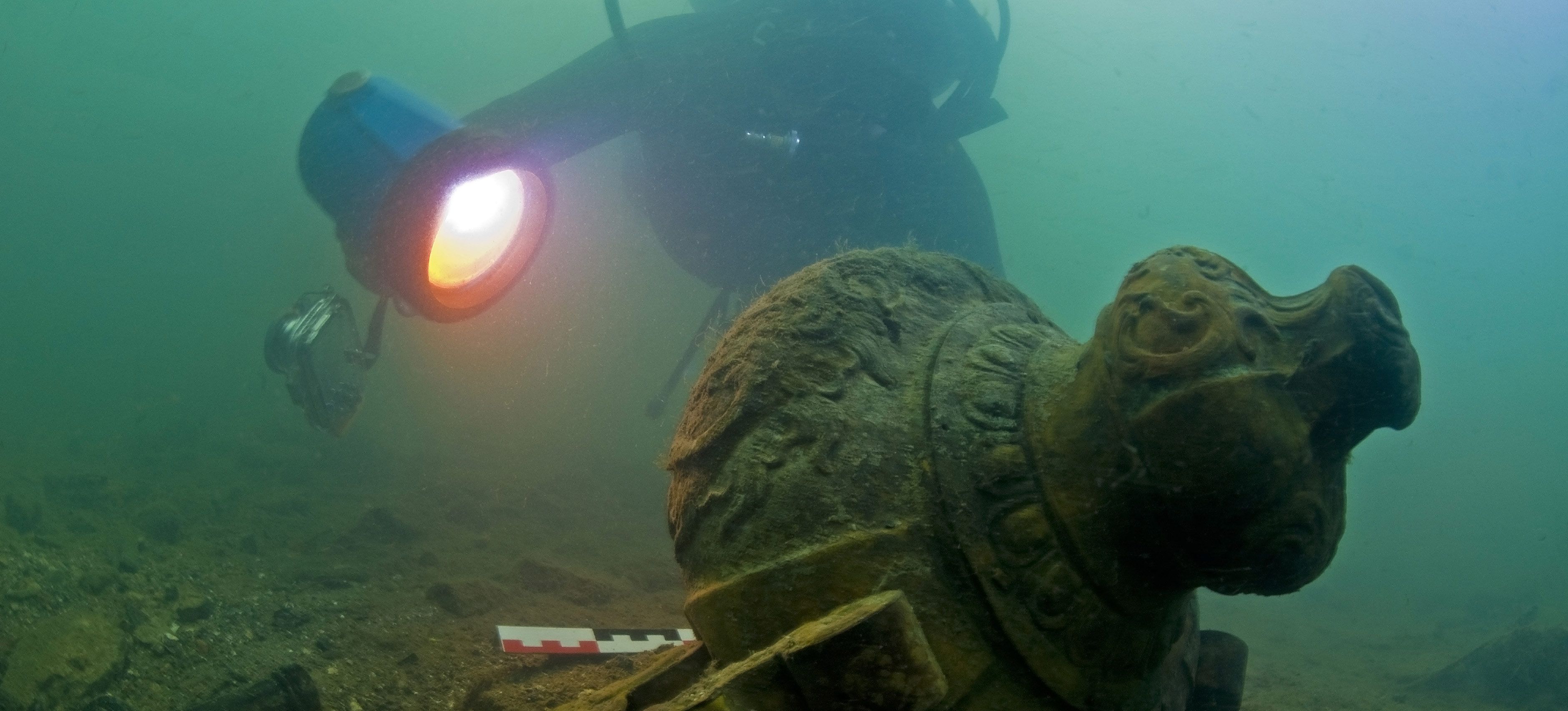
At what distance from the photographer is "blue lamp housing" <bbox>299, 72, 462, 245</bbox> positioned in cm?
359

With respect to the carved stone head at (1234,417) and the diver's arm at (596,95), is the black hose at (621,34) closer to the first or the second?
the diver's arm at (596,95)

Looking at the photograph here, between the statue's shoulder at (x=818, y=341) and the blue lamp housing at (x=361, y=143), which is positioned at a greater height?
the blue lamp housing at (x=361, y=143)

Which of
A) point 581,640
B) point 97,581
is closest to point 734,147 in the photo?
point 581,640

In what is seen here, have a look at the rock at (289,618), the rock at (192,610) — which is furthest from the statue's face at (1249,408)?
the rock at (192,610)

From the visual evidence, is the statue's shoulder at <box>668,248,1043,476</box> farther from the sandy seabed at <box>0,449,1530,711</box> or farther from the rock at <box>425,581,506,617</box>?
the rock at <box>425,581,506,617</box>

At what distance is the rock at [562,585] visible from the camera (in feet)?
16.4

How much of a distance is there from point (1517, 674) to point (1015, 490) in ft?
30.2

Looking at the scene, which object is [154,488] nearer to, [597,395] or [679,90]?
[679,90]

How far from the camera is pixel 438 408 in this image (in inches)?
915

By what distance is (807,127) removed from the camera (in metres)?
6.24

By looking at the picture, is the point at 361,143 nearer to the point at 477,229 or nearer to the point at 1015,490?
the point at 477,229

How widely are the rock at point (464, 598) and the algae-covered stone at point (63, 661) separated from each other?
53.9 inches

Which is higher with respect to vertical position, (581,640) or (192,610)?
(192,610)

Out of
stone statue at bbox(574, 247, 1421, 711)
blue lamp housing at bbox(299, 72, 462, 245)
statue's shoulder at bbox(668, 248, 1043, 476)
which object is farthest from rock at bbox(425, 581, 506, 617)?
statue's shoulder at bbox(668, 248, 1043, 476)
